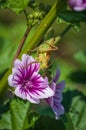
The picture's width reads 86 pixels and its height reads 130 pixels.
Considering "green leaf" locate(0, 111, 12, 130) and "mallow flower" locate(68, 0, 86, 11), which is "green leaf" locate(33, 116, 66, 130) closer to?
"green leaf" locate(0, 111, 12, 130)

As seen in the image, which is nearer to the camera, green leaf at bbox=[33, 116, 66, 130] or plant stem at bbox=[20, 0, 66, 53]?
Result: plant stem at bbox=[20, 0, 66, 53]

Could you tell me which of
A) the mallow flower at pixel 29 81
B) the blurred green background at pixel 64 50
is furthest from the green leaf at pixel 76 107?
the mallow flower at pixel 29 81

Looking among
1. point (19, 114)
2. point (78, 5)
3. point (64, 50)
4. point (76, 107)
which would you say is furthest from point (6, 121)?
point (64, 50)

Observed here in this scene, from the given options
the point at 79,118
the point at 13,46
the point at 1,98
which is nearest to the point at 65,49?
the point at 13,46

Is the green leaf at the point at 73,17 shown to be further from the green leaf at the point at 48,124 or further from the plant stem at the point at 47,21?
the green leaf at the point at 48,124

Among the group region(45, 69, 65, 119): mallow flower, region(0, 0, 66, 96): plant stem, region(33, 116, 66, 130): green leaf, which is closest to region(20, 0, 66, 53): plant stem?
region(0, 0, 66, 96): plant stem

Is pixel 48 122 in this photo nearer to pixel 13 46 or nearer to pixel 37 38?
pixel 37 38

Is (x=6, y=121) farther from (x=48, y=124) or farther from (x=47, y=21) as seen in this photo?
(x=47, y=21)
